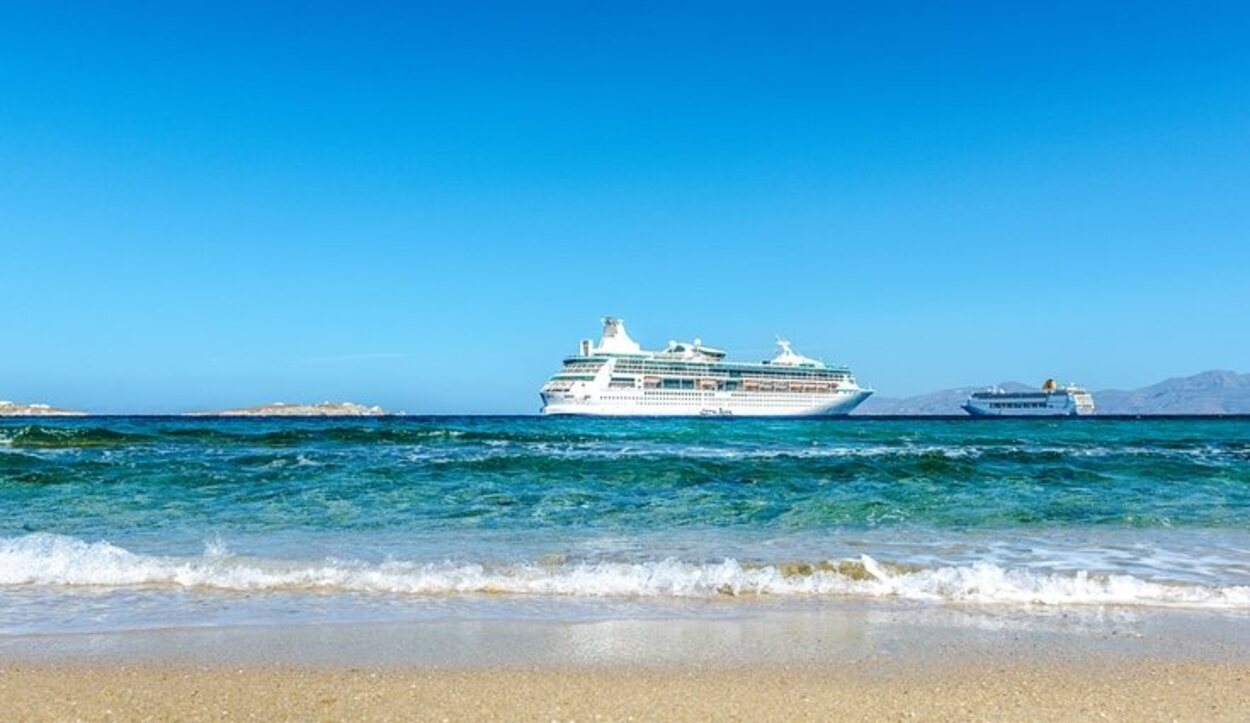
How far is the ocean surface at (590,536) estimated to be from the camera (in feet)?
20.8

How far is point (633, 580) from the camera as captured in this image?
6.80 m

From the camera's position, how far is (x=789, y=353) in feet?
313

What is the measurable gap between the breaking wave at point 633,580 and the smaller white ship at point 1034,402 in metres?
101

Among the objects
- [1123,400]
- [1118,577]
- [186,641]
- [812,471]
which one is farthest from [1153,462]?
[1123,400]

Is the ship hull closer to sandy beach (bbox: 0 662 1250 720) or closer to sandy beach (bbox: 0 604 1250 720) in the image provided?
sandy beach (bbox: 0 604 1250 720)

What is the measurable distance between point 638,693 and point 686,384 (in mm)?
81935

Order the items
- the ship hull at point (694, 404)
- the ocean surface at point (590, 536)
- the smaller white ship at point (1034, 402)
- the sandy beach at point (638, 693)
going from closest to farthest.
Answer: the sandy beach at point (638, 693) → the ocean surface at point (590, 536) → the ship hull at point (694, 404) → the smaller white ship at point (1034, 402)

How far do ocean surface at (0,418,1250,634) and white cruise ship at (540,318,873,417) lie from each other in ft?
208

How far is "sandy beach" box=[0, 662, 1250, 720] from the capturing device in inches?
151

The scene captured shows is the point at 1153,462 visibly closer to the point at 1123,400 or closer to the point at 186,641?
the point at 186,641

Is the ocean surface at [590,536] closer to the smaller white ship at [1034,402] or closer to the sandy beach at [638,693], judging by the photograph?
the sandy beach at [638,693]

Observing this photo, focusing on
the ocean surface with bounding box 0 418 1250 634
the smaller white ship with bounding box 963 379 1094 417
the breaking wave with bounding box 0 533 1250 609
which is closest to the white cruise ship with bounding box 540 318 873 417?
the smaller white ship with bounding box 963 379 1094 417

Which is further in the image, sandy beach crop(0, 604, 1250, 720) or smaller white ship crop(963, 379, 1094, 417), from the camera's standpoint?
smaller white ship crop(963, 379, 1094, 417)

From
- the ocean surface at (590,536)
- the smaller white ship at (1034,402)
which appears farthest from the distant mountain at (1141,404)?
the ocean surface at (590,536)
